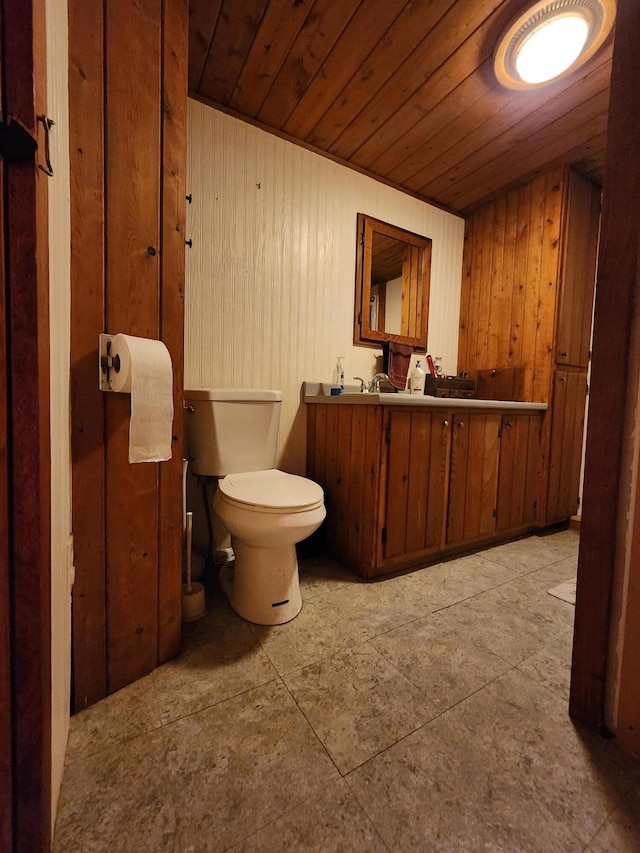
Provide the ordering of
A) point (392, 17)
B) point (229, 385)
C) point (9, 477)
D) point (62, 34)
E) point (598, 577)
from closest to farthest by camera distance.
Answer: point (9, 477), point (62, 34), point (598, 577), point (392, 17), point (229, 385)

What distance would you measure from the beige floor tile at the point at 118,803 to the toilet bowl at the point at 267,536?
0.47 metres

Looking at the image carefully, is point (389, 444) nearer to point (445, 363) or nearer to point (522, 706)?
point (522, 706)

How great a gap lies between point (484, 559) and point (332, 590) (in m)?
0.87

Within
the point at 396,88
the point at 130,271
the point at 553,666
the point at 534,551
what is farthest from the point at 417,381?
the point at 130,271

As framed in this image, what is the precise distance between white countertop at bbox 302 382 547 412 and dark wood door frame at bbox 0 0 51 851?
1.14 meters

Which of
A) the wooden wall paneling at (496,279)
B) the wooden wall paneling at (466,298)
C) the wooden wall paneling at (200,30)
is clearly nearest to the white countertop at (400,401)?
the wooden wall paneling at (496,279)

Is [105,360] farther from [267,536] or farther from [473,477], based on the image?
[473,477]

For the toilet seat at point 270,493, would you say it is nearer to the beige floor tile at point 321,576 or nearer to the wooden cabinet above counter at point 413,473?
the wooden cabinet above counter at point 413,473

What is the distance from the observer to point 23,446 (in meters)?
0.44

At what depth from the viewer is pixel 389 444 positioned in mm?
1455

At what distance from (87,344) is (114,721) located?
92 centimetres

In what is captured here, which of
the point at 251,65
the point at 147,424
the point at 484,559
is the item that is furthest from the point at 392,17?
the point at 484,559

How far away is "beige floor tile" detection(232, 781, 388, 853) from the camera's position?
59 centimetres

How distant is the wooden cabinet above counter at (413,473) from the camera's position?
1.47 metres
